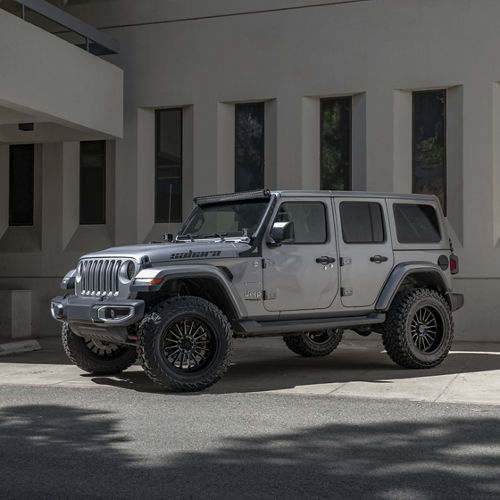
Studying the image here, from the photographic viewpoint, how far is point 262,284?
890cm

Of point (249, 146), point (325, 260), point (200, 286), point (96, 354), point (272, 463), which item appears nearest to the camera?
point (272, 463)

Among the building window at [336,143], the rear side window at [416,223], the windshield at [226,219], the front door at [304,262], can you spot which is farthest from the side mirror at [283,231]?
the building window at [336,143]

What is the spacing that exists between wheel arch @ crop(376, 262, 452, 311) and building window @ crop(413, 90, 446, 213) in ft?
14.3

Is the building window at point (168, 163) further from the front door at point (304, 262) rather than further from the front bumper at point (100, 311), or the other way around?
the front bumper at point (100, 311)

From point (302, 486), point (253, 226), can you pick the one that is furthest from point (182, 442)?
point (253, 226)

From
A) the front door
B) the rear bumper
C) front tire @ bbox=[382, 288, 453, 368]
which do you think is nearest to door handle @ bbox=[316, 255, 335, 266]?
the front door

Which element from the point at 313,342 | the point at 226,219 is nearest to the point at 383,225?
the point at 226,219

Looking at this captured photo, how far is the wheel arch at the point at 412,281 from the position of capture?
9719mm

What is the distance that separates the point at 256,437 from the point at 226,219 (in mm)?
3919

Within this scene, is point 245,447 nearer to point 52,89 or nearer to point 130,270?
point 130,270

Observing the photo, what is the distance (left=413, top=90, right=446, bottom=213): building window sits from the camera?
14.4m

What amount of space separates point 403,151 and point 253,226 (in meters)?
6.09

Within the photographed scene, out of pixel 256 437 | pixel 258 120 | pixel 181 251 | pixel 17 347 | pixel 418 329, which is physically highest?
pixel 258 120

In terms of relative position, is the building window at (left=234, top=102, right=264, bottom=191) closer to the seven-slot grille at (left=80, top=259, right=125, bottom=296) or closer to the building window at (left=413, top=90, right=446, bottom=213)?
the building window at (left=413, top=90, right=446, bottom=213)
